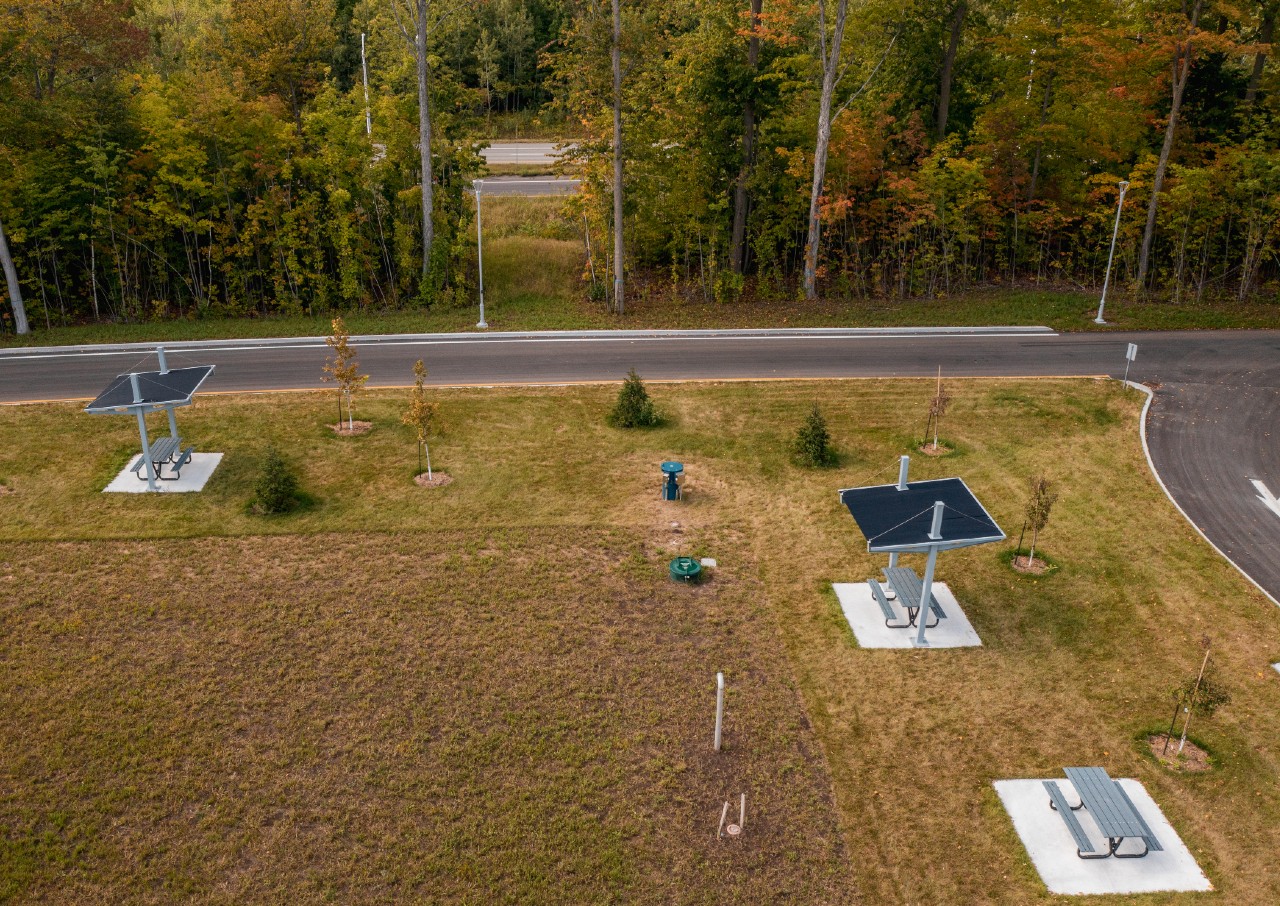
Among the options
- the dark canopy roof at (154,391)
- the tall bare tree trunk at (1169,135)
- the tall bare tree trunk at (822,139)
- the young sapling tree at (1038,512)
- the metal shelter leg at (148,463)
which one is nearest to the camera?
the young sapling tree at (1038,512)

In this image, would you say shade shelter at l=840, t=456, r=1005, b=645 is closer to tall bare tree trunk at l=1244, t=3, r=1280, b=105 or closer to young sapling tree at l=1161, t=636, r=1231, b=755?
young sapling tree at l=1161, t=636, r=1231, b=755

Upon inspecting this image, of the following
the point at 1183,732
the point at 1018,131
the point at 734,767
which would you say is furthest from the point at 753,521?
the point at 1018,131

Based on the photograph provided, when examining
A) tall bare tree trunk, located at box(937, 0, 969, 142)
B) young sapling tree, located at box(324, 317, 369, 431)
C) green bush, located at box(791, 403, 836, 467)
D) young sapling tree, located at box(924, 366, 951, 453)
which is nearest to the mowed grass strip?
green bush, located at box(791, 403, 836, 467)

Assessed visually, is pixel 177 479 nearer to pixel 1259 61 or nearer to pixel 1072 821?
pixel 1072 821

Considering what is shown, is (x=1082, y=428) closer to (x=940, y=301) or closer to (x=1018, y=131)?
(x=940, y=301)

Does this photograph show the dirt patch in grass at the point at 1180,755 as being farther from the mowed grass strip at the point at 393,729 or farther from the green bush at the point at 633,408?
the green bush at the point at 633,408

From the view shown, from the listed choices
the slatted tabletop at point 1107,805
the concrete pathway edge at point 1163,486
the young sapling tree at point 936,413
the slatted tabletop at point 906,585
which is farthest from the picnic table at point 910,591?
the young sapling tree at point 936,413
